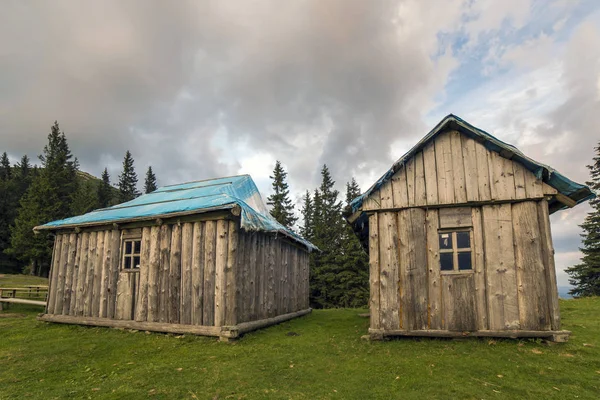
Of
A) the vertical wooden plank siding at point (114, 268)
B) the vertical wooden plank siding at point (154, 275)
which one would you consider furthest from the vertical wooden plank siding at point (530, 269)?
the vertical wooden plank siding at point (114, 268)

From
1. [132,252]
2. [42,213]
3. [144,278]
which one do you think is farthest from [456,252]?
[42,213]

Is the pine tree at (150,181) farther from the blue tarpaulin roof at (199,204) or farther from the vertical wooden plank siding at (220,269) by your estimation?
the vertical wooden plank siding at (220,269)

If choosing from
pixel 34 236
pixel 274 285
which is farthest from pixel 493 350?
pixel 34 236

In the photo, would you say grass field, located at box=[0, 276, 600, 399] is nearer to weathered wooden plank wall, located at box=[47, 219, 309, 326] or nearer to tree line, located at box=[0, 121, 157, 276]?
weathered wooden plank wall, located at box=[47, 219, 309, 326]

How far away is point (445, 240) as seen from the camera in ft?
29.6

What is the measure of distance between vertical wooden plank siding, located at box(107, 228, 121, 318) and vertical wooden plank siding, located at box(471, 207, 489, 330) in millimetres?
11486

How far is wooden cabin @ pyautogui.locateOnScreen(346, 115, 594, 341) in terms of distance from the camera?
8156mm

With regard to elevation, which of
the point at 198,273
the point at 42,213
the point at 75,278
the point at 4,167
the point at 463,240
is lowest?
the point at 75,278

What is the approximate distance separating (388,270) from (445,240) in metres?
1.68

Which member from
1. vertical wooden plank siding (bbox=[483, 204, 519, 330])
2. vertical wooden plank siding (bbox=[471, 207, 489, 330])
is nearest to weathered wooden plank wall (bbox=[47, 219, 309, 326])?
vertical wooden plank siding (bbox=[471, 207, 489, 330])

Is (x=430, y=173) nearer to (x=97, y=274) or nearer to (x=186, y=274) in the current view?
(x=186, y=274)

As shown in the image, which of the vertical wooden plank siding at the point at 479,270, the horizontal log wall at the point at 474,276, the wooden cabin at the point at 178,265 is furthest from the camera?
the wooden cabin at the point at 178,265

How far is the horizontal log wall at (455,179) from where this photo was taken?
8.54m

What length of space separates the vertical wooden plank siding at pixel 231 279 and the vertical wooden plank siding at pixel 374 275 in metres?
3.93
